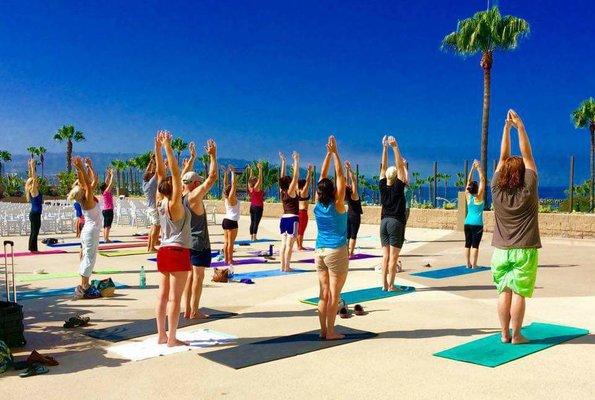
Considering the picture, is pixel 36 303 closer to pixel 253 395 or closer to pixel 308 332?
pixel 308 332

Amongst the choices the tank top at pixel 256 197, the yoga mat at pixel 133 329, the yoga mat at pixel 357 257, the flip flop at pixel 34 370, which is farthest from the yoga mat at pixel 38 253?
the flip flop at pixel 34 370

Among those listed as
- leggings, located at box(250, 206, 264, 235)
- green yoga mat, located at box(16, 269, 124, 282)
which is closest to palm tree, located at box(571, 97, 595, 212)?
leggings, located at box(250, 206, 264, 235)

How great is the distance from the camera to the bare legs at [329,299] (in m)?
5.72

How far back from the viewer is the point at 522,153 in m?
5.59

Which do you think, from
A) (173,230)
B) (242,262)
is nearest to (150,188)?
(242,262)

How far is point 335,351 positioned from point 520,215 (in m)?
2.10

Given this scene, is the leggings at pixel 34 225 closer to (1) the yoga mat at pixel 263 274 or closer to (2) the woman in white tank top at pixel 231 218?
(2) the woman in white tank top at pixel 231 218

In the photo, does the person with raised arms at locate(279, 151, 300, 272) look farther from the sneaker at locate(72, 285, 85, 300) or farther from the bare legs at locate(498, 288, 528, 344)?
the bare legs at locate(498, 288, 528, 344)

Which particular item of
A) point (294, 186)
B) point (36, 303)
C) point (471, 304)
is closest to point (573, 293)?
point (471, 304)

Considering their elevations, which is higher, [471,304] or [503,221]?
[503,221]

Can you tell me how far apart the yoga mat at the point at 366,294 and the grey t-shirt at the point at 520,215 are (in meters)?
→ 2.68

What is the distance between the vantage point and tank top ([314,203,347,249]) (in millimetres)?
5734

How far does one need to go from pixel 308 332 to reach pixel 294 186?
3.39 meters

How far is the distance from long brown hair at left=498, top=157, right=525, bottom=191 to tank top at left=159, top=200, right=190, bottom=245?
2.98 m
